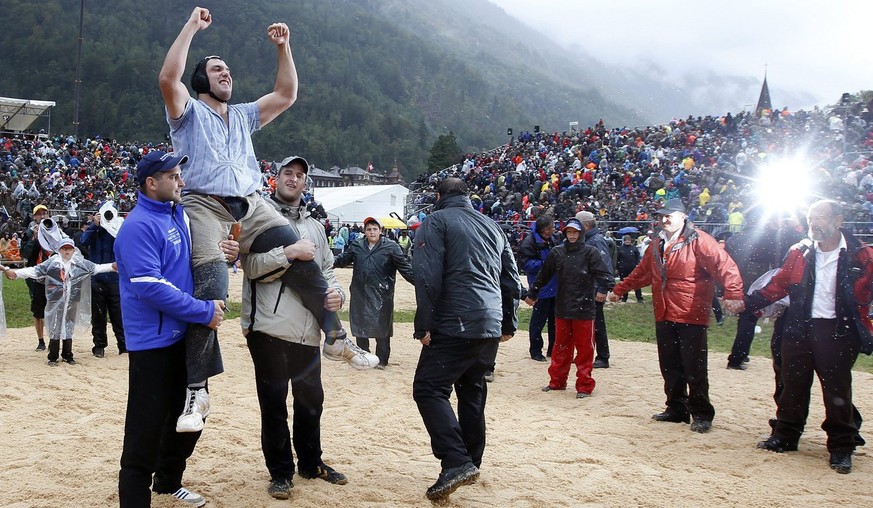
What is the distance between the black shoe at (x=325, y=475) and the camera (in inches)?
169

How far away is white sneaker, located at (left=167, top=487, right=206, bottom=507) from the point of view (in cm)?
388

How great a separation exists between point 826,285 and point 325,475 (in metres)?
3.91

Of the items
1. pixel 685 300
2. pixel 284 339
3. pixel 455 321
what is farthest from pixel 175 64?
pixel 685 300

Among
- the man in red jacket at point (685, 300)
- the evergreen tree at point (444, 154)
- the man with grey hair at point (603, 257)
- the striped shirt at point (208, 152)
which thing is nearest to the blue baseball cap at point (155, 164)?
the striped shirt at point (208, 152)

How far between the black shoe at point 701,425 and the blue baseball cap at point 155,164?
4.84 meters

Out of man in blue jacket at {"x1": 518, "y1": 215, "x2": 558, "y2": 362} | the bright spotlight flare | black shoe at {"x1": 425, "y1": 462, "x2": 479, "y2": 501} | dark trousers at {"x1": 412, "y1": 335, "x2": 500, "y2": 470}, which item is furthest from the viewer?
the bright spotlight flare

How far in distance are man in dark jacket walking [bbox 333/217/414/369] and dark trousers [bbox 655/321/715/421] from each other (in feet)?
10.6

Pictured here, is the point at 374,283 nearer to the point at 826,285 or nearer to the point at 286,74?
the point at 286,74

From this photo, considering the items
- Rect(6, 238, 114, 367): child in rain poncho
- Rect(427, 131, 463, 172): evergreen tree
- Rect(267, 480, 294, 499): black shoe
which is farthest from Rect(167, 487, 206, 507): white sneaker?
Rect(427, 131, 463, 172): evergreen tree

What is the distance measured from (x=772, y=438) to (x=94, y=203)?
102 ft

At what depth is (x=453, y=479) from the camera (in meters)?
3.93

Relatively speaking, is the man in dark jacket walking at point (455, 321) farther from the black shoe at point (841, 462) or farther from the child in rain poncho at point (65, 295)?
the child in rain poncho at point (65, 295)

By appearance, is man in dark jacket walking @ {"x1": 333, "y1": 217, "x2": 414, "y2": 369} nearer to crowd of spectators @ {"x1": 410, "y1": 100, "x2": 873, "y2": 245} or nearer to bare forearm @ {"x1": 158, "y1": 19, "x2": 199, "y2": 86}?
bare forearm @ {"x1": 158, "y1": 19, "x2": 199, "y2": 86}

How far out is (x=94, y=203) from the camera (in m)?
30.4
